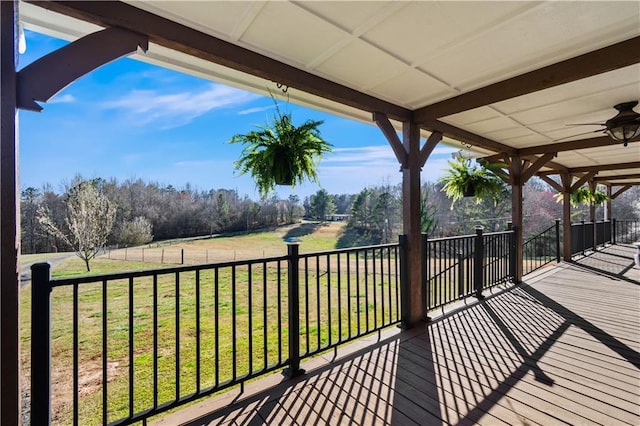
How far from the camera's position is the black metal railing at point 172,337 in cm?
144

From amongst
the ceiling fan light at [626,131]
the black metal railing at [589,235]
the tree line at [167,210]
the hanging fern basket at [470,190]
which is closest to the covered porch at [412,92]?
the ceiling fan light at [626,131]

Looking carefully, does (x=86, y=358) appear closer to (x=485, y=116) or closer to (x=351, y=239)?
(x=485, y=116)

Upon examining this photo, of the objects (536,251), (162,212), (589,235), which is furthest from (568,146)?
(162,212)

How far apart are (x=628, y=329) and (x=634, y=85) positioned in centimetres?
235

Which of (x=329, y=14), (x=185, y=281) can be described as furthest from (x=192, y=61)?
(x=185, y=281)

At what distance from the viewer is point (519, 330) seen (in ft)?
9.67

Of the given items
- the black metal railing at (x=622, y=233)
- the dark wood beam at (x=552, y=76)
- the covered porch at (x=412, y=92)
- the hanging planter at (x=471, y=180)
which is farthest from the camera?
the black metal railing at (x=622, y=233)

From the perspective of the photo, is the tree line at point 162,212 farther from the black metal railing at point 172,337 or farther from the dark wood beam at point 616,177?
the dark wood beam at point 616,177

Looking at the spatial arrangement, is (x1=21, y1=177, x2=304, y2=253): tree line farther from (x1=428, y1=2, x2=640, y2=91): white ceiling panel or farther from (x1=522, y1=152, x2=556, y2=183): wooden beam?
(x1=428, y1=2, x2=640, y2=91): white ceiling panel

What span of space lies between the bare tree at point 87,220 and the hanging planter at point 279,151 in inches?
305

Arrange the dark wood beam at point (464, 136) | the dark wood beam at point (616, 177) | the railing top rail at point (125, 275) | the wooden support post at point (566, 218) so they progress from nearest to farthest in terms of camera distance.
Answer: the railing top rail at point (125, 275) → the dark wood beam at point (464, 136) → the wooden support post at point (566, 218) → the dark wood beam at point (616, 177)

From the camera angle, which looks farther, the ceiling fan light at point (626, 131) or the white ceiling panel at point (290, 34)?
the ceiling fan light at point (626, 131)

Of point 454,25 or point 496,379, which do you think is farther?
point 496,379

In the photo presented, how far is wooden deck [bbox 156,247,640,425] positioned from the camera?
172cm
